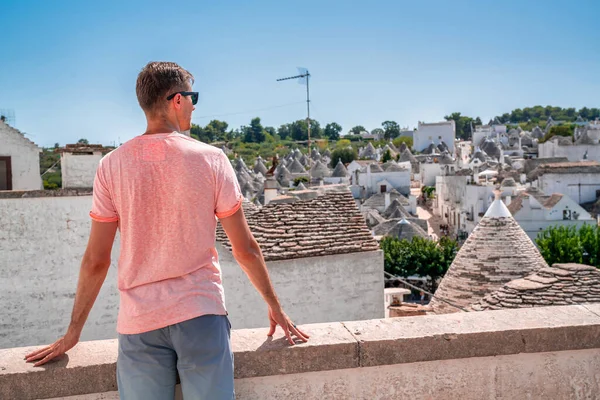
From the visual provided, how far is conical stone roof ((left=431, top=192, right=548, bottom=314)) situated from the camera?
1495cm

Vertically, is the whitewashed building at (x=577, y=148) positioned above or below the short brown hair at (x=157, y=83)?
above

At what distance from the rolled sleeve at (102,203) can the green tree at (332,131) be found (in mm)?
143445

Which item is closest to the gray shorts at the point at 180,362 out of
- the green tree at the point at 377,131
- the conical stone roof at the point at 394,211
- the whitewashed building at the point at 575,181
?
the conical stone roof at the point at 394,211

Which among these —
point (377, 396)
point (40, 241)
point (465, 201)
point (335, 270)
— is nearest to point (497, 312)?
point (377, 396)

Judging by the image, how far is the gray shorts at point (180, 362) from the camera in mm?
2789

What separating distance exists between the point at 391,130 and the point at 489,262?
131 meters

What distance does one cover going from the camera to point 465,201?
46.5 metres

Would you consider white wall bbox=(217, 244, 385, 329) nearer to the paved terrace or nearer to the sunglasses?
the paved terrace

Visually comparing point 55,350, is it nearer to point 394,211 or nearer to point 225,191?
point 225,191

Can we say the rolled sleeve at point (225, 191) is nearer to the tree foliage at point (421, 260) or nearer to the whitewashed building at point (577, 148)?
the tree foliage at point (421, 260)

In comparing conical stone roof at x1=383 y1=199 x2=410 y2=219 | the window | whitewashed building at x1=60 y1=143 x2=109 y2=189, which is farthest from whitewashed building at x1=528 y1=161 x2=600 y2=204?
whitewashed building at x1=60 y1=143 x2=109 y2=189

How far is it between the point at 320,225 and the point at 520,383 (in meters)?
8.90

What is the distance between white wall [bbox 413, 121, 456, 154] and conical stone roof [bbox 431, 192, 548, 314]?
82.2m

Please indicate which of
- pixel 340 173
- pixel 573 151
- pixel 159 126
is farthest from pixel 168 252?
pixel 573 151
